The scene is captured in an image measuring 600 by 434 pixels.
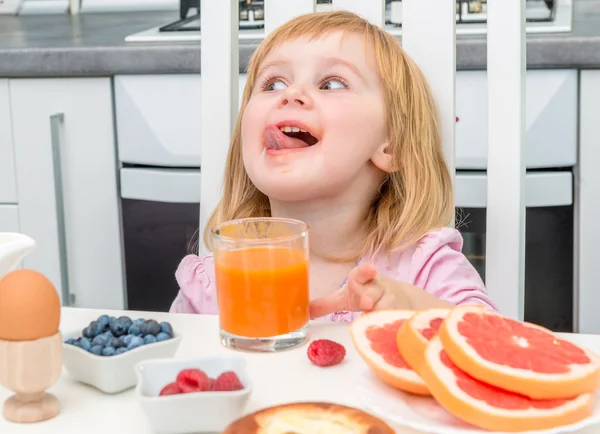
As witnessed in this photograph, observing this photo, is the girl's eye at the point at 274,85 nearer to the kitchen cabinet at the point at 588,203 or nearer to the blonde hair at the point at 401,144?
the blonde hair at the point at 401,144

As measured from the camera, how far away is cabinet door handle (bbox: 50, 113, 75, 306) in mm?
1916

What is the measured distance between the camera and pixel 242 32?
6.37 ft

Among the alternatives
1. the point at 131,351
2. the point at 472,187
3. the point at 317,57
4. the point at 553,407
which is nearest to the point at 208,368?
the point at 131,351

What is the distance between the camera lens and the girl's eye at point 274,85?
123 centimetres

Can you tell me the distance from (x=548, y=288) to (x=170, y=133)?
0.83 m

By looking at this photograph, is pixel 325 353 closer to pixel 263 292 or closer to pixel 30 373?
pixel 263 292

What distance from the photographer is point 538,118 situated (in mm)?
1708

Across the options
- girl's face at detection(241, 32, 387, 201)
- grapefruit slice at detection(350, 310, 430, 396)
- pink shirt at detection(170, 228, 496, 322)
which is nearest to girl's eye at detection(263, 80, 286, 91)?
girl's face at detection(241, 32, 387, 201)

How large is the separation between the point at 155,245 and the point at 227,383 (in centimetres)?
129

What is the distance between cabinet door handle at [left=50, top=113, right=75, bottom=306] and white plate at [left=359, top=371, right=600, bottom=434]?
1340 millimetres

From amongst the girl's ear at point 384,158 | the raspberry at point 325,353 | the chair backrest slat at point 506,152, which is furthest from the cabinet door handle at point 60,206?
the raspberry at point 325,353

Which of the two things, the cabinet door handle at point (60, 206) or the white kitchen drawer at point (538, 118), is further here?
the cabinet door handle at point (60, 206)

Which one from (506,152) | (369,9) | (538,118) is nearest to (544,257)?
(538,118)

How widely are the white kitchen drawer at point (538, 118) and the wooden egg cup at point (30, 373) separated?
117 centimetres
